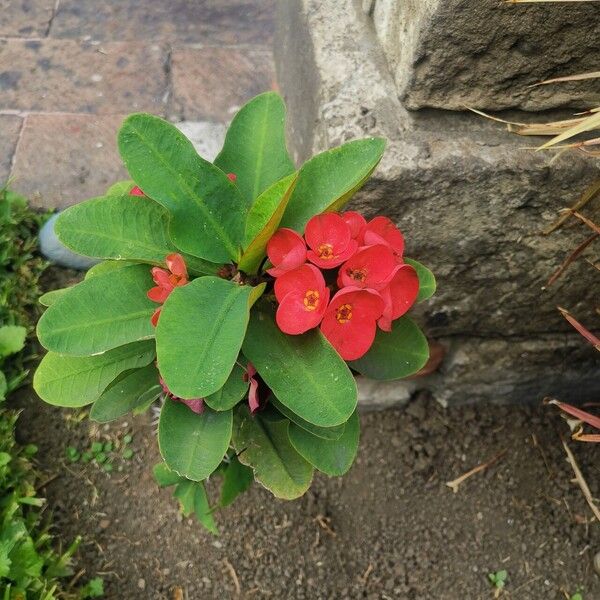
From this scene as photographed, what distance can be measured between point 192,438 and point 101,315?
248 mm

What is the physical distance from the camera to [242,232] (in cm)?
107

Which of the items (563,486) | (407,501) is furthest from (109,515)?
(563,486)

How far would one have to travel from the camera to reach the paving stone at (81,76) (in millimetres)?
2533

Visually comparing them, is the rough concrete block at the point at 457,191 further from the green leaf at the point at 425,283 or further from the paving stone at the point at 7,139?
the paving stone at the point at 7,139

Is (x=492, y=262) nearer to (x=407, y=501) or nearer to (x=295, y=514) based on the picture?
(x=407, y=501)

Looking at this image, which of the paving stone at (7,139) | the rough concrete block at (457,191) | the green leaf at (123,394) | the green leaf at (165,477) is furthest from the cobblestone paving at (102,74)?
the green leaf at (123,394)

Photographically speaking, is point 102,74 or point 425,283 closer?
point 425,283

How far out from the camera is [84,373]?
1172mm

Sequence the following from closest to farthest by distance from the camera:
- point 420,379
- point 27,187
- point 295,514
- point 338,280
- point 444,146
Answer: point 338,280 → point 444,146 → point 295,514 → point 420,379 → point 27,187

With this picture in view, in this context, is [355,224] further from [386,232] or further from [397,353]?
[397,353]

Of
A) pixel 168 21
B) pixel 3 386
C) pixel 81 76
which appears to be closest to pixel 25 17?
pixel 81 76

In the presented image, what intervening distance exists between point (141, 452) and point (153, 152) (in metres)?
1.05

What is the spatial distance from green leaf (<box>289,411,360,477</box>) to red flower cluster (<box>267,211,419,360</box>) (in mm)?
238

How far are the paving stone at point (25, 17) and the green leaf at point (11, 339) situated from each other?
1487 millimetres
